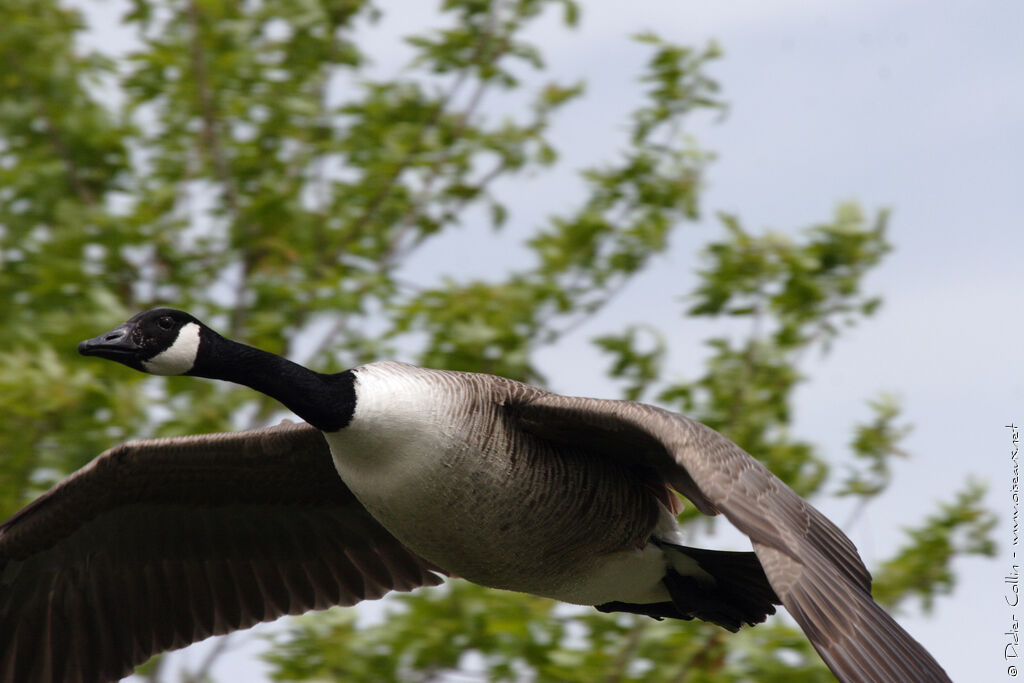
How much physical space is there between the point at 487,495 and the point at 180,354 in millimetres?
1543

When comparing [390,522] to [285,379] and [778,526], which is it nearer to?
[285,379]

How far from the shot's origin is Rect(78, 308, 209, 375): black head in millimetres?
6816

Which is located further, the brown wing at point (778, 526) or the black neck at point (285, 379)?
the black neck at point (285, 379)

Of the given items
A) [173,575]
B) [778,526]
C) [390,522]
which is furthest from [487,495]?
[173,575]

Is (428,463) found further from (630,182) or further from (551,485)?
(630,182)

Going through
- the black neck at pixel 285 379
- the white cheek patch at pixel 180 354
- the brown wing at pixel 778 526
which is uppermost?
the white cheek patch at pixel 180 354

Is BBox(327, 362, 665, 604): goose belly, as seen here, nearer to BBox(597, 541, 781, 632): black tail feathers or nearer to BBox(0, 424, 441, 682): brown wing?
BBox(597, 541, 781, 632): black tail feathers

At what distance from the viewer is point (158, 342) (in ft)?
22.4

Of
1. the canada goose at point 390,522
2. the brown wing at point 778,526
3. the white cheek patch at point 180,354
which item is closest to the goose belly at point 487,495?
the canada goose at point 390,522

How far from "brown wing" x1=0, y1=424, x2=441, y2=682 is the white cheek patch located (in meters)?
1.48

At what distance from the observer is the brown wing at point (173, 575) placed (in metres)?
8.24

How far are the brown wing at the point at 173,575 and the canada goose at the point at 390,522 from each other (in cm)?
1

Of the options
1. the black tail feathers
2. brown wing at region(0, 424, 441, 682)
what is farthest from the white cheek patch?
the black tail feathers

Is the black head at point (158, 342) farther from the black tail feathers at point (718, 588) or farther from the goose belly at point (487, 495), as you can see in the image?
the black tail feathers at point (718, 588)
